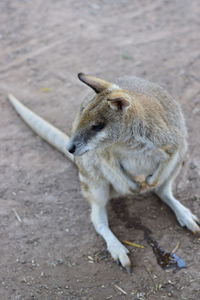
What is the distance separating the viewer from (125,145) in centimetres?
363

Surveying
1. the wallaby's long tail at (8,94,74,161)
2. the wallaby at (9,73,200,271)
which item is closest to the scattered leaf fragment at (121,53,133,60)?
the wallaby's long tail at (8,94,74,161)

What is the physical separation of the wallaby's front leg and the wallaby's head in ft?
2.43

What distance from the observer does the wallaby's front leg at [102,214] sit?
3896 millimetres

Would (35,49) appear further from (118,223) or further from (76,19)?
(118,223)

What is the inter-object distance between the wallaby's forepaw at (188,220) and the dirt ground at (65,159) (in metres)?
0.06

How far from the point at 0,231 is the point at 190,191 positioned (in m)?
1.81

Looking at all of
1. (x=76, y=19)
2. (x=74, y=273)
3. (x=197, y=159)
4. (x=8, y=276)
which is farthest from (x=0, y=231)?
(x=76, y=19)

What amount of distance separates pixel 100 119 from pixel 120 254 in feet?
3.93

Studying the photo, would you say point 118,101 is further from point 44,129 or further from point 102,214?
point 44,129

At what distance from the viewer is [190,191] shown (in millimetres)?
4504

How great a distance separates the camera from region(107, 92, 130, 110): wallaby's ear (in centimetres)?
322

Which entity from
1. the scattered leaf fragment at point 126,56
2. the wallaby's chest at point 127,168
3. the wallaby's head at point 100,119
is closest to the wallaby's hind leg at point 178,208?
the wallaby's chest at point 127,168

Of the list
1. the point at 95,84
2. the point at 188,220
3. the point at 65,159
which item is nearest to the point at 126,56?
the point at 65,159

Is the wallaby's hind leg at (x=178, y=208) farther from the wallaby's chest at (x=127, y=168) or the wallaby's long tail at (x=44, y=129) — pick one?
the wallaby's long tail at (x=44, y=129)
